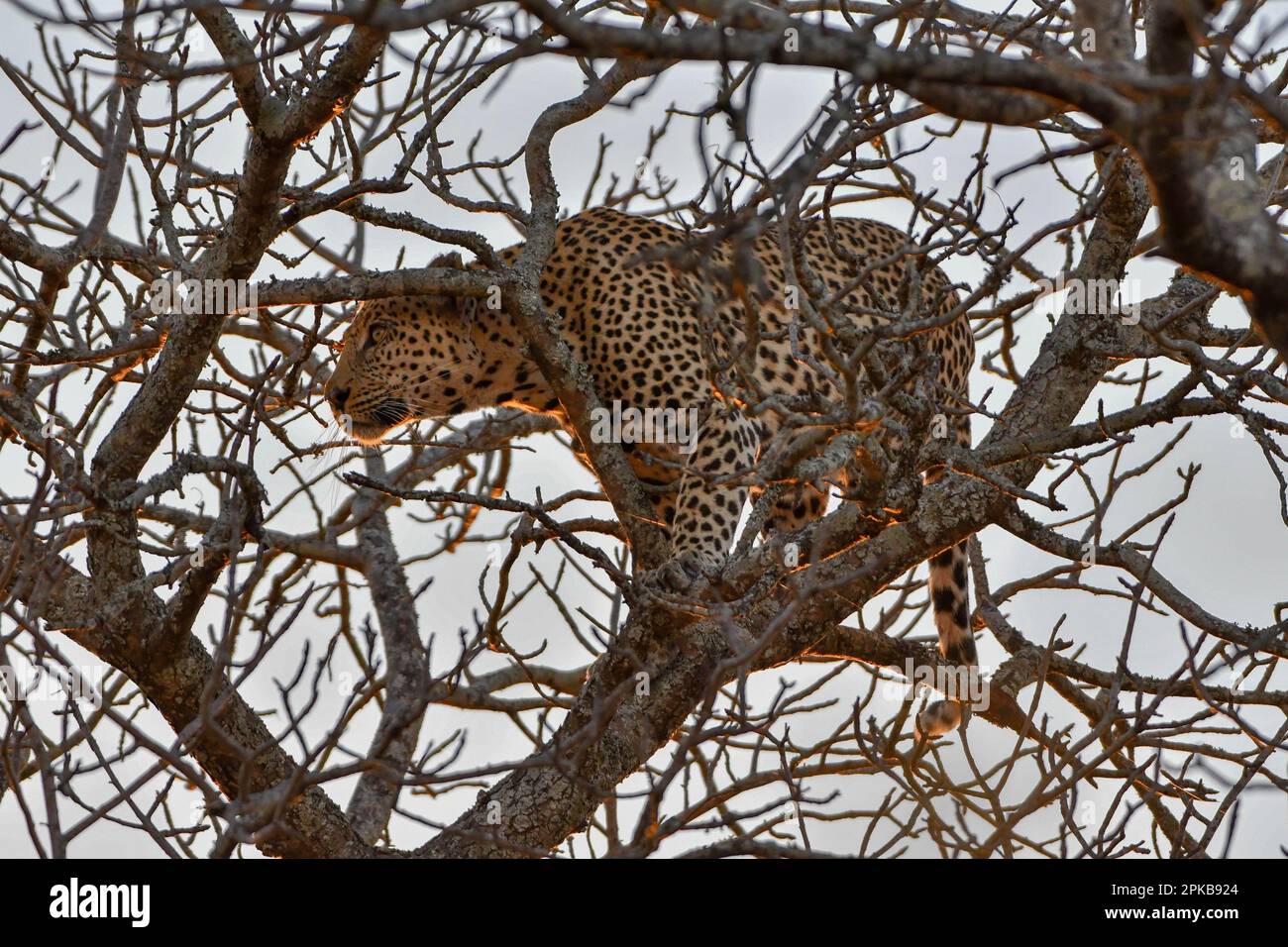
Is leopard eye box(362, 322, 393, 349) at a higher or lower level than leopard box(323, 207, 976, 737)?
higher

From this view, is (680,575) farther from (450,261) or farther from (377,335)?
(377,335)

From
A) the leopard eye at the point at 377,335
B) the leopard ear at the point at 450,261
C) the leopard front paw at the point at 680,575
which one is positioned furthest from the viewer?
the leopard eye at the point at 377,335

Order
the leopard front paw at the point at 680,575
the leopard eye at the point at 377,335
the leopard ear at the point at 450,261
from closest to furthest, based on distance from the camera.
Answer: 1. the leopard front paw at the point at 680,575
2. the leopard ear at the point at 450,261
3. the leopard eye at the point at 377,335

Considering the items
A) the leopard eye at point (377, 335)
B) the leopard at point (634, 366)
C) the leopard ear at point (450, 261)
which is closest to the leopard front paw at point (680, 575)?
the leopard at point (634, 366)

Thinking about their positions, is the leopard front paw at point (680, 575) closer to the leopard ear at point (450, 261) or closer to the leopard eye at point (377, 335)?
the leopard ear at point (450, 261)

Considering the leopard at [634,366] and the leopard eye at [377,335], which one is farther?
the leopard eye at [377,335]

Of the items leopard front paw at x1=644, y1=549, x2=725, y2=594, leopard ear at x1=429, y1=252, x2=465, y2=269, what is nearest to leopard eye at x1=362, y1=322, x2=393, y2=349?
leopard ear at x1=429, y1=252, x2=465, y2=269

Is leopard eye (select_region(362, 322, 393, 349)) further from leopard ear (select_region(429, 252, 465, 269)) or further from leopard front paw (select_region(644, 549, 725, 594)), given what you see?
leopard front paw (select_region(644, 549, 725, 594))

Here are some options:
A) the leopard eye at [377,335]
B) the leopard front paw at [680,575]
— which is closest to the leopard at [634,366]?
the leopard eye at [377,335]

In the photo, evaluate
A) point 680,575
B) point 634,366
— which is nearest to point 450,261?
point 634,366

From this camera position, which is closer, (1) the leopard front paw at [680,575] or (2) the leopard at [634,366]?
(1) the leopard front paw at [680,575]

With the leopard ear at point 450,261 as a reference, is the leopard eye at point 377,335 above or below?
above

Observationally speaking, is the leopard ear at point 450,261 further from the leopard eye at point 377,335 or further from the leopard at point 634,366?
the leopard eye at point 377,335

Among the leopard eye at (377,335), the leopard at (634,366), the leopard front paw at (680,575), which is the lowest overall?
the leopard front paw at (680,575)
